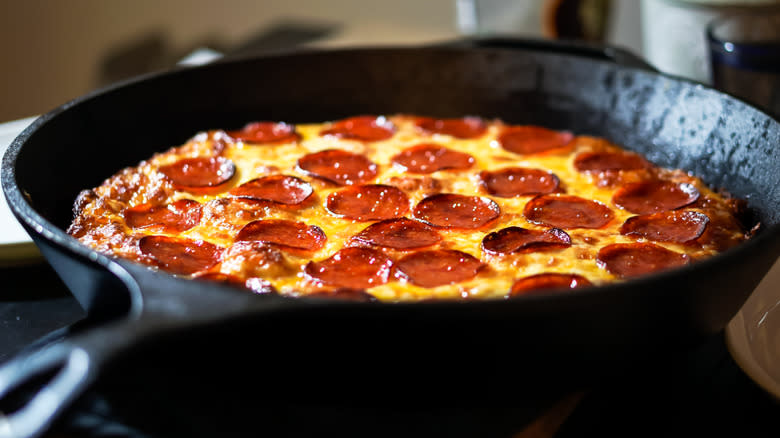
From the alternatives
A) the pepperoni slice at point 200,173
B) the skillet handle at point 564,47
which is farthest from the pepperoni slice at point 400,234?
the skillet handle at point 564,47

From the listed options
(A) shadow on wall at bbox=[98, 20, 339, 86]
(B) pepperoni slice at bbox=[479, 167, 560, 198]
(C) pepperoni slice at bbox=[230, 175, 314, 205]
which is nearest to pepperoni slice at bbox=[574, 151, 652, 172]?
(B) pepperoni slice at bbox=[479, 167, 560, 198]

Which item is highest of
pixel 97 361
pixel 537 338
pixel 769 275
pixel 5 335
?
pixel 97 361

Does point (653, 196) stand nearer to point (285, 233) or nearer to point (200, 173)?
point (285, 233)

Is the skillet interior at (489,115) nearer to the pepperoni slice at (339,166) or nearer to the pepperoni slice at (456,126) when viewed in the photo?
the pepperoni slice at (456,126)

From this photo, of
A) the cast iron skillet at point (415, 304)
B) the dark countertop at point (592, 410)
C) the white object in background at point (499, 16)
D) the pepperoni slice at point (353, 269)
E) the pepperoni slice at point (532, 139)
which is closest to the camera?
the cast iron skillet at point (415, 304)

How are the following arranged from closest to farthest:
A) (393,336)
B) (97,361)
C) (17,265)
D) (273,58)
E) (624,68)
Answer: (97,361) < (393,336) < (17,265) < (624,68) < (273,58)

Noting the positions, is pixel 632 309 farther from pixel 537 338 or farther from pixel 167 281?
pixel 167 281

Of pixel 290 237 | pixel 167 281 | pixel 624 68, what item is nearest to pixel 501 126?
pixel 624 68
